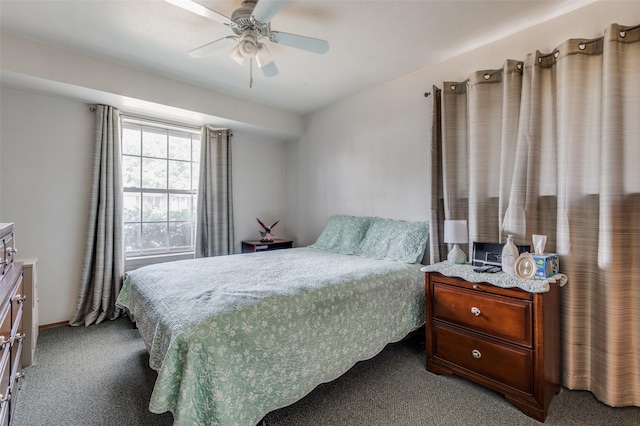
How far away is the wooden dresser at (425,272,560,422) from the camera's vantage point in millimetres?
1613

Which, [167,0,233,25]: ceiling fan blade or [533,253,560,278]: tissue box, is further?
Result: [533,253,560,278]: tissue box

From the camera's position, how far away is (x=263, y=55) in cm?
208

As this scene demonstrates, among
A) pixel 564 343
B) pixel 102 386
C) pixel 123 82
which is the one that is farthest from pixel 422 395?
pixel 123 82

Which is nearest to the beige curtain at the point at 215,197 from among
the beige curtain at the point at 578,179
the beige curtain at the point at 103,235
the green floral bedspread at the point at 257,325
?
the beige curtain at the point at 103,235

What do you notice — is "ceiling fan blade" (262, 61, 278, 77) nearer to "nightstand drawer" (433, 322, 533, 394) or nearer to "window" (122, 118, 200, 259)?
"window" (122, 118, 200, 259)

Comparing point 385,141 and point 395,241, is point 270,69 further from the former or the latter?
point 395,241

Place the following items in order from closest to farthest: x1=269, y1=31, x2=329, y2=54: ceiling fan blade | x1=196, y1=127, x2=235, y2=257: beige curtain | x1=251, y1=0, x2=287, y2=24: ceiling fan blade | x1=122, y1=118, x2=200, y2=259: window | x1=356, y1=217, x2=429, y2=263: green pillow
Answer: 1. x1=251, y1=0, x2=287, y2=24: ceiling fan blade
2. x1=269, y1=31, x2=329, y2=54: ceiling fan blade
3. x1=356, y1=217, x2=429, y2=263: green pillow
4. x1=122, y1=118, x2=200, y2=259: window
5. x1=196, y1=127, x2=235, y2=257: beige curtain

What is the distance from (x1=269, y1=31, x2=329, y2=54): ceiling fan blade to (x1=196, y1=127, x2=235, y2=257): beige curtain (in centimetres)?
215

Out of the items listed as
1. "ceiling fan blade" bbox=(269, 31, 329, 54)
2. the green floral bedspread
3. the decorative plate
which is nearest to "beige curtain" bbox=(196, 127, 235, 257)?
the green floral bedspread

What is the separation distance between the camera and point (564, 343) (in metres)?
1.91

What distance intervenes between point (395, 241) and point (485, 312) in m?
→ 1.08

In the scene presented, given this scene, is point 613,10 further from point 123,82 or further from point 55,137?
point 55,137

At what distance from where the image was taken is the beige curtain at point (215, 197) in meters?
3.73

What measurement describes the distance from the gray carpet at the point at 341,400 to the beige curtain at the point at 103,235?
69 centimetres
